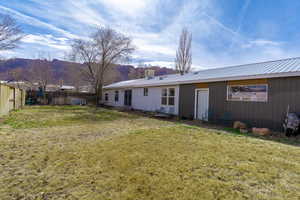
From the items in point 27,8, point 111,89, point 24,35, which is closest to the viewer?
point 27,8

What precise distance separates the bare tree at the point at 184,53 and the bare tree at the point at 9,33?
19.7 metres

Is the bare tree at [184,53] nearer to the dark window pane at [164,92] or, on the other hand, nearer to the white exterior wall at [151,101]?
the white exterior wall at [151,101]

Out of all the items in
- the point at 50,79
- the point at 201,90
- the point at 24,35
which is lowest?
the point at 201,90

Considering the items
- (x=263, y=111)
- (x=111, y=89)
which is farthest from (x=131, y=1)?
(x=111, y=89)

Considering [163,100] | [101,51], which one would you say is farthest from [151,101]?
[101,51]

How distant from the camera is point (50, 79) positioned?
3950cm

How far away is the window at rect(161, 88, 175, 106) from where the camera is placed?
41.5 ft

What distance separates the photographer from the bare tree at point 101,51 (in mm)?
23609

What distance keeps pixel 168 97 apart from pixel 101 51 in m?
14.9

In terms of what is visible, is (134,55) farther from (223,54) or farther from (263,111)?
(263,111)

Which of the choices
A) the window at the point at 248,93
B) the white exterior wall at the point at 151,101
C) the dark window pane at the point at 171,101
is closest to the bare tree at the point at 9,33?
the white exterior wall at the point at 151,101

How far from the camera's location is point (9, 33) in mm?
18312

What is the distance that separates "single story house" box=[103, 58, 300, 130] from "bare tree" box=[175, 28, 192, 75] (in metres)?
14.1

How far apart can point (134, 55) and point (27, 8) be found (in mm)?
16781
